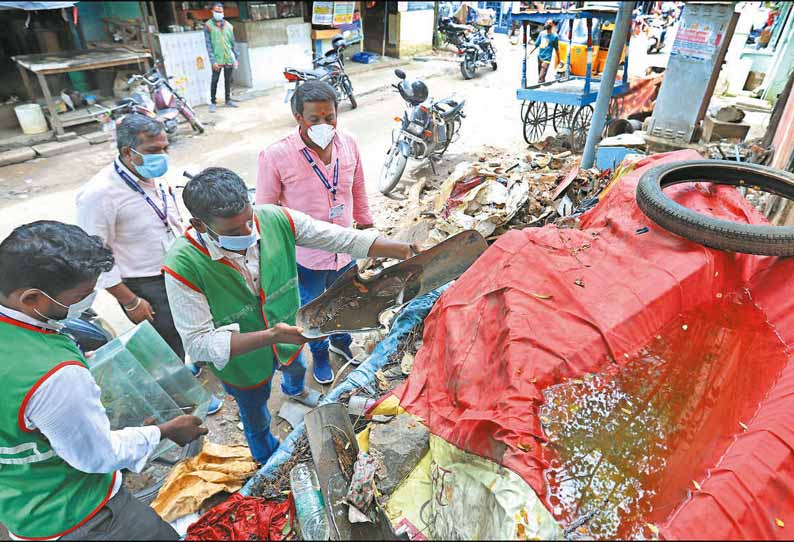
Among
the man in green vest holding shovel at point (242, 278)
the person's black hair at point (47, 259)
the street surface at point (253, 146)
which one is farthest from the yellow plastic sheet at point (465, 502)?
the street surface at point (253, 146)

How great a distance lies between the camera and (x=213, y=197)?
1.87m

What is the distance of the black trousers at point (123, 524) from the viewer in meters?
1.69

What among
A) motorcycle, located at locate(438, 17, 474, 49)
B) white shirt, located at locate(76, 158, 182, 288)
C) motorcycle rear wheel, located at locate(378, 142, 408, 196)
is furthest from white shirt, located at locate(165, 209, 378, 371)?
motorcycle, located at locate(438, 17, 474, 49)

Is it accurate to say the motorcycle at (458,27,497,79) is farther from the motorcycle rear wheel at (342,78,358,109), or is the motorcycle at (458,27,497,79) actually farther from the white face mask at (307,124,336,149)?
the white face mask at (307,124,336,149)

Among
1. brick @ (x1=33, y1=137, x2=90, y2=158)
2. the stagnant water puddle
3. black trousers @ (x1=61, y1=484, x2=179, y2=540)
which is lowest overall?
brick @ (x1=33, y1=137, x2=90, y2=158)

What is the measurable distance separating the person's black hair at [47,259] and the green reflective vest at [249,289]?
392mm

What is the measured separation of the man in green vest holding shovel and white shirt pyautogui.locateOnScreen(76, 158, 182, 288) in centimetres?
95

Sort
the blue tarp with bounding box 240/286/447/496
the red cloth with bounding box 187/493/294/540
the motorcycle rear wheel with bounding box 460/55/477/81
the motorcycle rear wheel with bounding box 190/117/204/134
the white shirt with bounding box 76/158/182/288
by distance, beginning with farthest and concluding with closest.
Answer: the motorcycle rear wheel with bounding box 460/55/477/81 → the motorcycle rear wheel with bounding box 190/117/204/134 → the white shirt with bounding box 76/158/182/288 → the blue tarp with bounding box 240/286/447/496 → the red cloth with bounding box 187/493/294/540

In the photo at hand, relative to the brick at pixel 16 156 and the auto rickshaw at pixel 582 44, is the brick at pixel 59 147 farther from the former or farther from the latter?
the auto rickshaw at pixel 582 44

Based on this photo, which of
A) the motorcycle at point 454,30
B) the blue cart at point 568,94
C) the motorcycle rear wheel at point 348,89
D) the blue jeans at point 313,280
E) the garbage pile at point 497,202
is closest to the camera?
the blue jeans at point 313,280

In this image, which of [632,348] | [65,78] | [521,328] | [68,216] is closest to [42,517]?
[521,328]

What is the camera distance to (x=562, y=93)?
7172 millimetres

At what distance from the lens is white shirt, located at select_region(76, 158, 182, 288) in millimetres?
2688

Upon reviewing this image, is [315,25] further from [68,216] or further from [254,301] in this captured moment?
[254,301]
